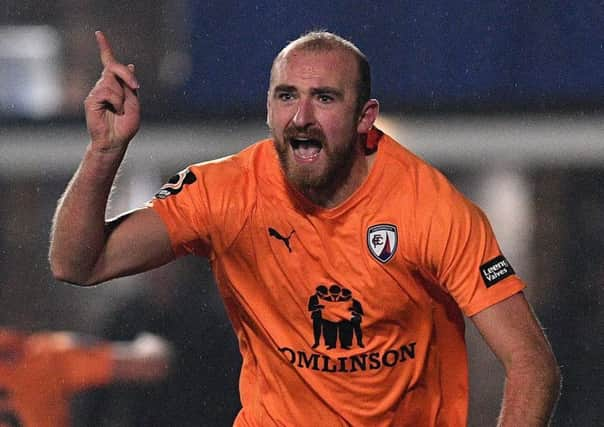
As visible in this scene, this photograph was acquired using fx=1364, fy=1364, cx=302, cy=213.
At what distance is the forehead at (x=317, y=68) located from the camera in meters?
2.66

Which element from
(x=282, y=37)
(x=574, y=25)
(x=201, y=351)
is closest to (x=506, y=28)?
(x=574, y=25)

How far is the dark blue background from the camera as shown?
4.30m

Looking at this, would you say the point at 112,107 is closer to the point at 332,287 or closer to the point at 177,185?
the point at 177,185

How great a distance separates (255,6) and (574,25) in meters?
1.02

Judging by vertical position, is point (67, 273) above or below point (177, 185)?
below

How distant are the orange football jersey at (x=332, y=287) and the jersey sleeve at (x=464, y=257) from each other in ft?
0.12

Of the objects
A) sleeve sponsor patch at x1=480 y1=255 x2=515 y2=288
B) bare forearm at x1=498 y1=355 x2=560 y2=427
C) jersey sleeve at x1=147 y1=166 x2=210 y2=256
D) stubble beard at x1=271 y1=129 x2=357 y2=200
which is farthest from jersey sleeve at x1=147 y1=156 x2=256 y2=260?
bare forearm at x1=498 y1=355 x2=560 y2=427

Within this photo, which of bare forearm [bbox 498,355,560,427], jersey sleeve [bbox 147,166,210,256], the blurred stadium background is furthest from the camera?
the blurred stadium background

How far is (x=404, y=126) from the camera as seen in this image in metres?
4.35

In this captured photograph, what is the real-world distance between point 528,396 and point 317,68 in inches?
29.5

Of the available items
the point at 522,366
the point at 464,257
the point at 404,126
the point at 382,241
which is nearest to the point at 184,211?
the point at 382,241

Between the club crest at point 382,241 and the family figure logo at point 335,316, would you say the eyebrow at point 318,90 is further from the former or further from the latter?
the family figure logo at point 335,316

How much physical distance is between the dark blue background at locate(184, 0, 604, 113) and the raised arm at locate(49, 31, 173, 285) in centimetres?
171

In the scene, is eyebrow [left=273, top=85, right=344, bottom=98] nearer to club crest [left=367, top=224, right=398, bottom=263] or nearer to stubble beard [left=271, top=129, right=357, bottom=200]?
stubble beard [left=271, top=129, right=357, bottom=200]
